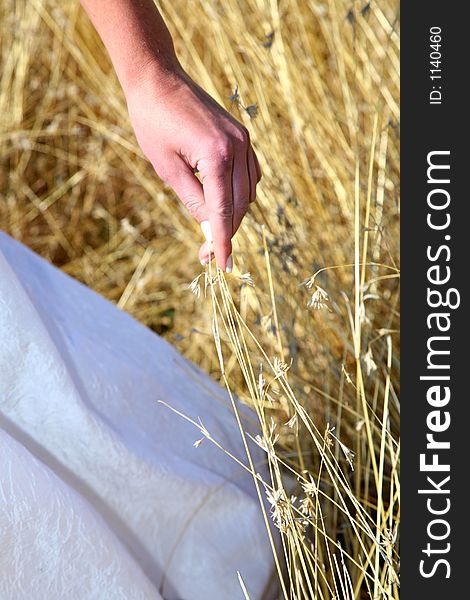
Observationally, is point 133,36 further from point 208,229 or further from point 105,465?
point 105,465

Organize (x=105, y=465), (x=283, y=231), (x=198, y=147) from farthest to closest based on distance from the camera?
(x=283, y=231)
(x=105, y=465)
(x=198, y=147)

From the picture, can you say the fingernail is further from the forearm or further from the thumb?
the forearm

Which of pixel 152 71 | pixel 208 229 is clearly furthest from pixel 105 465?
pixel 152 71

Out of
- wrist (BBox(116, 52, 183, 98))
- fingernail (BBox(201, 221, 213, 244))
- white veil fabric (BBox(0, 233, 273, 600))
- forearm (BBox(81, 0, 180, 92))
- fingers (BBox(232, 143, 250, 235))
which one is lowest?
white veil fabric (BBox(0, 233, 273, 600))

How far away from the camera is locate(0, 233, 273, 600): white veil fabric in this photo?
0.92 metres

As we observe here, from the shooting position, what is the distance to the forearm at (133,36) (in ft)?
2.72

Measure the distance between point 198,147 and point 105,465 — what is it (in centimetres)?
40

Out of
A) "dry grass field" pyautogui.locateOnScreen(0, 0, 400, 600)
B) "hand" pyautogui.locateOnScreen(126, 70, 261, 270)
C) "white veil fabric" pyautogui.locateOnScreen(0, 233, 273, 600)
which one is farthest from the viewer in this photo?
"dry grass field" pyautogui.locateOnScreen(0, 0, 400, 600)

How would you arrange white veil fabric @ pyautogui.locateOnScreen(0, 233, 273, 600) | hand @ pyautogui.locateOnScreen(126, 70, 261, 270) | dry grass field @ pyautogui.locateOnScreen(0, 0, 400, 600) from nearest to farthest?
hand @ pyautogui.locateOnScreen(126, 70, 261, 270)
white veil fabric @ pyautogui.locateOnScreen(0, 233, 273, 600)
dry grass field @ pyautogui.locateOnScreen(0, 0, 400, 600)

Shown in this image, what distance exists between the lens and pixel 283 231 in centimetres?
140

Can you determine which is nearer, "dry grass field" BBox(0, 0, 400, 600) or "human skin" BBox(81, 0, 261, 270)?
"human skin" BBox(81, 0, 261, 270)

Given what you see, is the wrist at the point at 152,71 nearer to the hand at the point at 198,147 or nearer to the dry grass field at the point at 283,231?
the hand at the point at 198,147

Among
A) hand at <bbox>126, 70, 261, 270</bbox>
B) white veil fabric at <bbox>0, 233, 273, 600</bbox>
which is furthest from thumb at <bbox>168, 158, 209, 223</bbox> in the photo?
white veil fabric at <bbox>0, 233, 273, 600</bbox>

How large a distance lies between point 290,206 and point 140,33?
2.51ft
